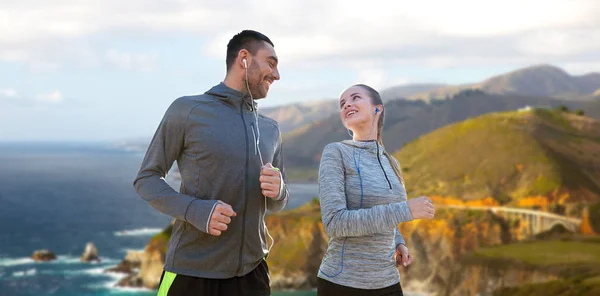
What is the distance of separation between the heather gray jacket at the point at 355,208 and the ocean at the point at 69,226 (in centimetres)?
6552

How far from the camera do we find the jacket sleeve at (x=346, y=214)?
12.6ft

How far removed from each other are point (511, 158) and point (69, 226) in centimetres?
6662

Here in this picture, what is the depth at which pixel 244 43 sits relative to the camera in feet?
13.3

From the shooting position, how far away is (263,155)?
13.1 feet

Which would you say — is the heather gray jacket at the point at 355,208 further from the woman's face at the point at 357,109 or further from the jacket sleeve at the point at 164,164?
the jacket sleeve at the point at 164,164

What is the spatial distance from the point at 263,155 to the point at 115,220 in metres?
115

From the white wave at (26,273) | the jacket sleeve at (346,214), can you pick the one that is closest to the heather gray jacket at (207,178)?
the jacket sleeve at (346,214)

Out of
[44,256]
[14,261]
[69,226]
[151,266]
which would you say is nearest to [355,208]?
[151,266]

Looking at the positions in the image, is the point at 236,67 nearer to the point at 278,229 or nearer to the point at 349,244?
the point at 349,244

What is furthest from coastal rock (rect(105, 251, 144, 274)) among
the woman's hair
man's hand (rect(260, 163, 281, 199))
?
man's hand (rect(260, 163, 281, 199))

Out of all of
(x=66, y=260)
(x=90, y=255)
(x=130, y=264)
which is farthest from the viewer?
(x=90, y=255)

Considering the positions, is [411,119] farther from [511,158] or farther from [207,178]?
[207,178]

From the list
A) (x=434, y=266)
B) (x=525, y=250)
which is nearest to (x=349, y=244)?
(x=525, y=250)

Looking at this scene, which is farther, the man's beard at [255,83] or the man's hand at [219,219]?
the man's beard at [255,83]
